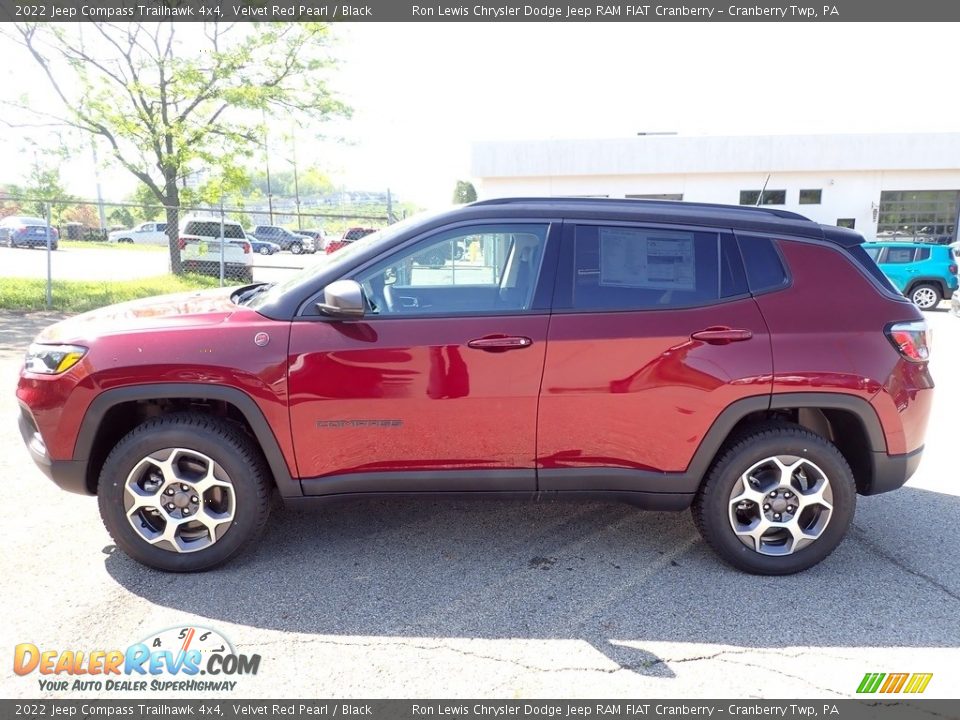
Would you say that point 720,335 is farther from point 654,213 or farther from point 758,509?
point 758,509

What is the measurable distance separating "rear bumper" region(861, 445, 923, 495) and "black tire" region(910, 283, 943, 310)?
44.9 ft

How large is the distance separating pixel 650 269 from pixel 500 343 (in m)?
0.88

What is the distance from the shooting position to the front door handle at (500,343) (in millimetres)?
3084

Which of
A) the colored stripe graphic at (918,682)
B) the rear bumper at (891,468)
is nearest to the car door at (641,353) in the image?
the rear bumper at (891,468)

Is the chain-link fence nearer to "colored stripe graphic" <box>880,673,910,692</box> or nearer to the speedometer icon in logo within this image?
the speedometer icon in logo

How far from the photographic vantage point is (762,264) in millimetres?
3256

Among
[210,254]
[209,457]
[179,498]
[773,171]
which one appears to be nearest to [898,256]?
[209,457]

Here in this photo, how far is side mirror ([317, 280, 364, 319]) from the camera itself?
2.96 metres

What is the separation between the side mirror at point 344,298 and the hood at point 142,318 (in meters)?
0.61

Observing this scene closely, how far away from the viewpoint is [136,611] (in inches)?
115

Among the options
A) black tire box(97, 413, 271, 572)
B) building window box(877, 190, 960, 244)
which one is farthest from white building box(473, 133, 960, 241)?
black tire box(97, 413, 271, 572)

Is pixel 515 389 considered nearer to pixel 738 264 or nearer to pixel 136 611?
pixel 738 264

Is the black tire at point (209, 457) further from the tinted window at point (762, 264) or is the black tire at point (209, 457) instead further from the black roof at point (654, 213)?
the tinted window at point (762, 264)

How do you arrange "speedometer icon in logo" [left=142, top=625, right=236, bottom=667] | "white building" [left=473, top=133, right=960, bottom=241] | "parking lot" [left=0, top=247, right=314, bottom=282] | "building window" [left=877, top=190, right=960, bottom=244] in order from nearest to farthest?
"speedometer icon in logo" [left=142, top=625, right=236, bottom=667] < "parking lot" [left=0, top=247, right=314, bottom=282] < "white building" [left=473, top=133, right=960, bottom=241] < "building window" [left=877, top=190, right=960, bottom=244]
